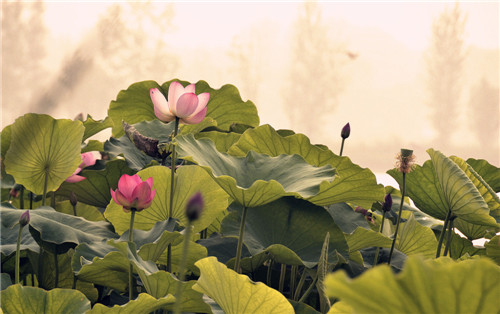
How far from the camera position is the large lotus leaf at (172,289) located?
58cm

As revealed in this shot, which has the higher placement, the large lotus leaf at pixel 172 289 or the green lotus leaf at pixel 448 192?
the green lotus leaf at pixel 448 192

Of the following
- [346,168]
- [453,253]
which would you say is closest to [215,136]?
[346,168]

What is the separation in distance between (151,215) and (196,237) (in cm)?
9

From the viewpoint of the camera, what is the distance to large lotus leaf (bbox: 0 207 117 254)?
0.71 m

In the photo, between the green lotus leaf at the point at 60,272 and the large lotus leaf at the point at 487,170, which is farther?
the large lotus leaf at the point at 487,170

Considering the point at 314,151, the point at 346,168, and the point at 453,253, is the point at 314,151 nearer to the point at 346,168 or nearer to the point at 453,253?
the point at 346,168

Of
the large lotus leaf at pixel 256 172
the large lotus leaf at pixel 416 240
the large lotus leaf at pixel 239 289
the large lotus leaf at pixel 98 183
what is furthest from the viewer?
the large lotus leaf at pixel 98 183

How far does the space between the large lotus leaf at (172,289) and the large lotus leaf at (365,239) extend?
0.77 feet

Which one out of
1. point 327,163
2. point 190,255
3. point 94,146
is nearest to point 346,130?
point 327,163

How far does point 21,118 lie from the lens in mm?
932

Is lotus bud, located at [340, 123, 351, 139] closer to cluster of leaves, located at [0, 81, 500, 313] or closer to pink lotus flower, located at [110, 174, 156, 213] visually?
cluster of leaves, located at [0, 81, 500, 313]

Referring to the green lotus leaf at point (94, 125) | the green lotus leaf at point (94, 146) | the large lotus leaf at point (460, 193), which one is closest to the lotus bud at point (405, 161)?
the large lotus leaf at point (460, 193)

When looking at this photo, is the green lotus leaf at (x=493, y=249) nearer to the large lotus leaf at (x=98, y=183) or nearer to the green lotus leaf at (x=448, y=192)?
the green lotus leaf at (x=448, y=192)

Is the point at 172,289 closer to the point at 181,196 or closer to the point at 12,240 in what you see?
the point at 181,196
